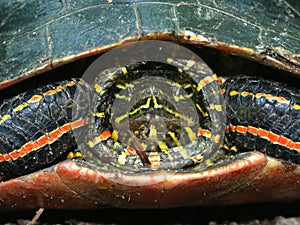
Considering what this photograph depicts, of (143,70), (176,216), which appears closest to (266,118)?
(143,70)

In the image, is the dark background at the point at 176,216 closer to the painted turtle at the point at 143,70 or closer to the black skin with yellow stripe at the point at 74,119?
the painted turtle at the point at 143,70

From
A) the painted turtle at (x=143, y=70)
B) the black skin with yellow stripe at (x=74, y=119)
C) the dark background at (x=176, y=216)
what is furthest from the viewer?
the dark background at (x=176, y=216)

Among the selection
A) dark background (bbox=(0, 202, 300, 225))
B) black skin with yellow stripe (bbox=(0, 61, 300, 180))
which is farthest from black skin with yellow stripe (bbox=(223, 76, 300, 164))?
dark background (bbox=(0, 202, 300, 225))

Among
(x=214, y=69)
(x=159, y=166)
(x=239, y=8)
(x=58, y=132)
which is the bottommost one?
(x=159, y=166)

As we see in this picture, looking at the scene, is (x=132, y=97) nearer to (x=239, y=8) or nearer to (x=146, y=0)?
(x=146, y=0)

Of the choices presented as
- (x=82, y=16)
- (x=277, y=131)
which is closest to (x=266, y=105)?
(x=277, y=131)

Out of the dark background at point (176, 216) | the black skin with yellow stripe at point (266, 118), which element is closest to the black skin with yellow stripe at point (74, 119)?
the black skin with yellow stripe at point (266, 118)

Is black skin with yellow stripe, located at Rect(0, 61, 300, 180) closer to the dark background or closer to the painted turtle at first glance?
the painted turtle
